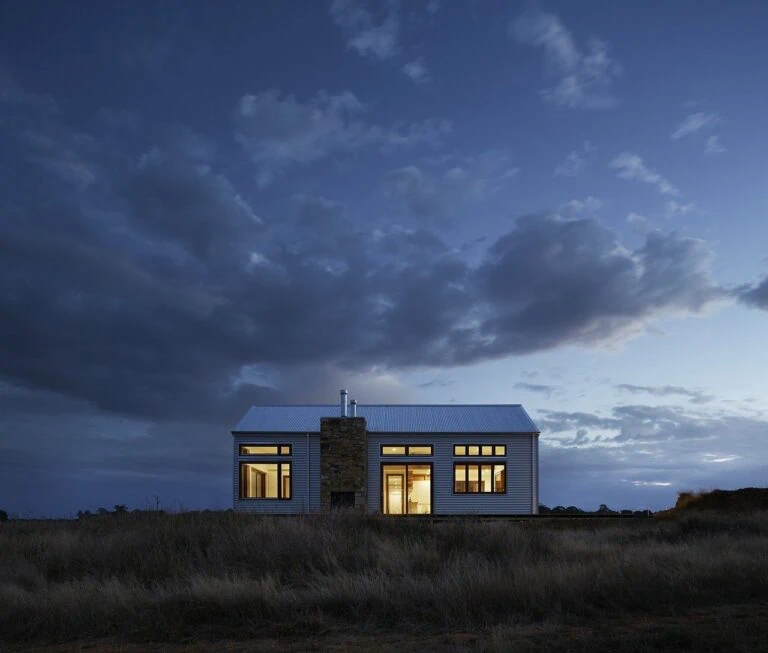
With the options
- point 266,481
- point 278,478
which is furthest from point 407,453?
point 266,481

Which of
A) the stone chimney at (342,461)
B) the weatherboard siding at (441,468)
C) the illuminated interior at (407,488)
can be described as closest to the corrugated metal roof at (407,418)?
the weatherboard siding at (441,468)

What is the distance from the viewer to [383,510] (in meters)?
26.5

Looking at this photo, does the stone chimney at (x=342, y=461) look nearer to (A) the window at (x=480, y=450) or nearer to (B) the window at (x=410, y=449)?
(B) the window at (x=410, y=449)

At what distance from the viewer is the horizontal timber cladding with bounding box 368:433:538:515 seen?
87.1 ft

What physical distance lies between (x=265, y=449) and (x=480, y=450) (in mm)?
7706

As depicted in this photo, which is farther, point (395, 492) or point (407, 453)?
point (395, 492)

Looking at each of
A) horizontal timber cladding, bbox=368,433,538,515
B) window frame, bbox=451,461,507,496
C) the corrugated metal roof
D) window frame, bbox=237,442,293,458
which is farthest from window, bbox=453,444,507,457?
window frame, bbox=237,442,293,458

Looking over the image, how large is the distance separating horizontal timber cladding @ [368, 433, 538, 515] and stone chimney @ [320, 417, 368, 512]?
70 cm

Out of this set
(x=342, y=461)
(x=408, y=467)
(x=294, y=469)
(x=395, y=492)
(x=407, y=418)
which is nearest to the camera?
(x=342, y=461)

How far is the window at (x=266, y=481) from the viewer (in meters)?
26.6

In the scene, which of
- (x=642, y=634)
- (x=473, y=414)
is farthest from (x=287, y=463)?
(x=642, y=634)

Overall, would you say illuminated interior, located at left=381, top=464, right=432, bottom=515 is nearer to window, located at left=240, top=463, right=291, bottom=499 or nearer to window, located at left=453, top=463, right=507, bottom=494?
window, located at left=453, top=463, right=507, bottom=494

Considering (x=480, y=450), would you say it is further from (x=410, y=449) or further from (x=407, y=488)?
(x=407, y=488)

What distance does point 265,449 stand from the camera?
26766 mm
